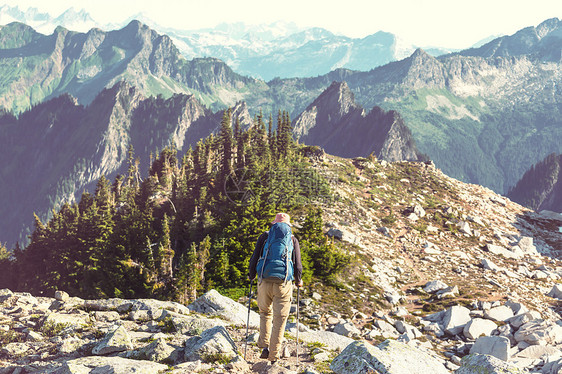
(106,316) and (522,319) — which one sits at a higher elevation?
(106,316)

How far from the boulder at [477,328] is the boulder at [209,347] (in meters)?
17.1

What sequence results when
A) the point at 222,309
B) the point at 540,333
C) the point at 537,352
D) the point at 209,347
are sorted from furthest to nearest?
the point at 540,333 → the point at 537,352 → the point at 222,309 → the point at 209,347

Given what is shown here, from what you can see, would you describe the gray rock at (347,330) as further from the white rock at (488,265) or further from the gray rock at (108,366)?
the white rock at (488,265)

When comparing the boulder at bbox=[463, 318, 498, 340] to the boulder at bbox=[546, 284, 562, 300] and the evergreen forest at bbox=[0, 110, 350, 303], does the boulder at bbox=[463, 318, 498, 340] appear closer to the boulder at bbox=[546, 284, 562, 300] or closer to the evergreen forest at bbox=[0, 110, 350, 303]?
the evergreen forest at bbox=[0, 110, 350, 303]

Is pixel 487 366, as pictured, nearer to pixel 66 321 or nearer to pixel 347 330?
pixel 347 330

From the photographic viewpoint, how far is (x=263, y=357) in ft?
37.2

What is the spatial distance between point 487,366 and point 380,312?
1780 cm

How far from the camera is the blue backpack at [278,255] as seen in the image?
11008 millimetres

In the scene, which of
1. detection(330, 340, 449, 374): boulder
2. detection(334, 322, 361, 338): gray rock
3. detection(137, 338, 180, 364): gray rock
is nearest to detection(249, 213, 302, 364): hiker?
detection(330, 340, 449, 374): boulder

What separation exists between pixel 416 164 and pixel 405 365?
74.3 metres

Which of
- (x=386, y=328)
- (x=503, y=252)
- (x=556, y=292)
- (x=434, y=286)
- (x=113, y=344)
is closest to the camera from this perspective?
(x=113, y=344)

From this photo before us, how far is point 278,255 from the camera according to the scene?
11.1m

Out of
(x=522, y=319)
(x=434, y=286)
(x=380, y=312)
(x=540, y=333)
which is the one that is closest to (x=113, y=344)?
(x=380, y=312)

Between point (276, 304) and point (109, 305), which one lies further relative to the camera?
point (109, 305)
